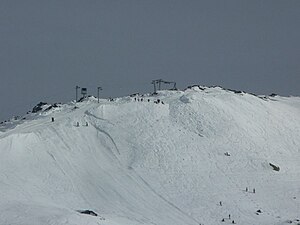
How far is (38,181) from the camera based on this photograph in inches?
1628

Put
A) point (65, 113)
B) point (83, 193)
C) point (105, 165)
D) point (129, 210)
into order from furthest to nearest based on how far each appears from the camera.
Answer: point (65, 113), point (105, 165), point (83, 193), point (129, 210)

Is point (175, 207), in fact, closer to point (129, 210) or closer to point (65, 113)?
point (129, 210)

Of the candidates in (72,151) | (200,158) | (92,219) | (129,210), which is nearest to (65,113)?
(72,151)

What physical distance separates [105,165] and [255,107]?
69.6ft

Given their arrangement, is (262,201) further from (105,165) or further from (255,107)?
(255,107)

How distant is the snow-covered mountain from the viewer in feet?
124

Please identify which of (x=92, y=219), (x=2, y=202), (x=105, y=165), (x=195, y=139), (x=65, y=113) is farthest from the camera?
(x=65, y=113)

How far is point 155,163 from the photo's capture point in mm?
45906

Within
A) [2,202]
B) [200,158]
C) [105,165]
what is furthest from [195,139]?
[2,202]

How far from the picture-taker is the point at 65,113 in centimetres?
5784

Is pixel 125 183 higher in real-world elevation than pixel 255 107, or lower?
lower

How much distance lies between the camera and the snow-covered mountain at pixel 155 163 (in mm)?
37750

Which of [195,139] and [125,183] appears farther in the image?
[195,139]

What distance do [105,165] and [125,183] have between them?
380 centimetres
